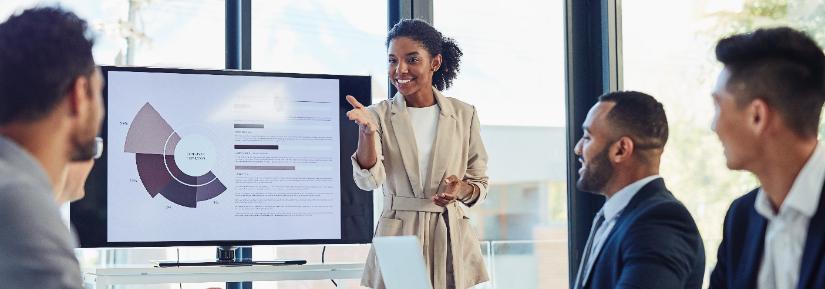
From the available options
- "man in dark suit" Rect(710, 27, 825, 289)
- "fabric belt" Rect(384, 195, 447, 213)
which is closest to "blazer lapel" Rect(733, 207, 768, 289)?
"man in dark suit" Rect(710, 27, 825, 289)

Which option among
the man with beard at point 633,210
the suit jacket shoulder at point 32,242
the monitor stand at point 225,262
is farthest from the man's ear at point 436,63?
the suit jacket shoulder at point 32,242

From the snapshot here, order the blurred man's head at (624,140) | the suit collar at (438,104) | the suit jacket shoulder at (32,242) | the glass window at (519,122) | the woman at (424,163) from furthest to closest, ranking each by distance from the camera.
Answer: the glass window at (519,122), the suit collar at (438,104), the woman at (424,163), the blurred man's head at (624,140), the suit jacket shoulder at (32,242)

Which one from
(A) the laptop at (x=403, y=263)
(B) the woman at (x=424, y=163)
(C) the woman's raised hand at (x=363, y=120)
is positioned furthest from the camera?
(B) the woman at (x=424, y=163)

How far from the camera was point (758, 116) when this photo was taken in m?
1.97

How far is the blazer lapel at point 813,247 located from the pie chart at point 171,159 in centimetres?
230

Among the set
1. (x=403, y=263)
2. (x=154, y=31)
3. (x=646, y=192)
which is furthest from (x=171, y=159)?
(x=646, y=192)

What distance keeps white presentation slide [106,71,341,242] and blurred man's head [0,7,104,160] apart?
7.50 feet

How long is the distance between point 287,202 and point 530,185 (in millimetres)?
1229

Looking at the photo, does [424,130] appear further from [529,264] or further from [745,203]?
[745,203]

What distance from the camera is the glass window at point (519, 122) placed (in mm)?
4375

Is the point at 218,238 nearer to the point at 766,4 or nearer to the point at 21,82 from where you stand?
the point at 766,4

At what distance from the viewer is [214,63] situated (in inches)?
159

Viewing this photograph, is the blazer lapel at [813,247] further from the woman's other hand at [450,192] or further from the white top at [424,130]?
the white top at [424,130]

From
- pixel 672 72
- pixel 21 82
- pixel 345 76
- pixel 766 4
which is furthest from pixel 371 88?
pixel 21 82
